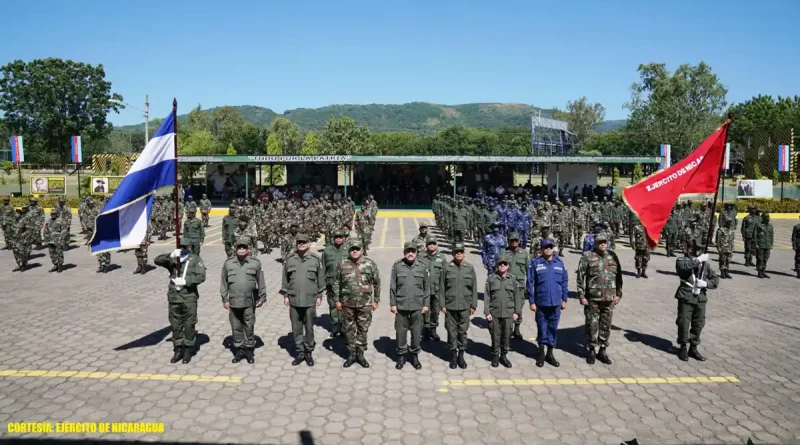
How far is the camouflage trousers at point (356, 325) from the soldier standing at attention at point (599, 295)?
2980mm

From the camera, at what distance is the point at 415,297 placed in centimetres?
731

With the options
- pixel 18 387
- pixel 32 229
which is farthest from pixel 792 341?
pixel 32 229

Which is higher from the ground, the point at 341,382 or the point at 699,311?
the point at 699,311

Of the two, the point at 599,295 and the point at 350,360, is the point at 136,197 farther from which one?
the point at 599,295

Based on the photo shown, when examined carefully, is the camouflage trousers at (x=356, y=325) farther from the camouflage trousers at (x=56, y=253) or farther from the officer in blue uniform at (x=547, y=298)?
the camouflage trousers at (x=56, y=253)

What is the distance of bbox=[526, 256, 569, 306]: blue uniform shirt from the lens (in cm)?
749

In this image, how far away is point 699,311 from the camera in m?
7.66

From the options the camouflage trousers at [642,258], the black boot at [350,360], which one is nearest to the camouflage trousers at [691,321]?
the black boot at [350,360]

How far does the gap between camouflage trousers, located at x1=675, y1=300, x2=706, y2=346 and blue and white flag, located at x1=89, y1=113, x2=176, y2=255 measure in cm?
715

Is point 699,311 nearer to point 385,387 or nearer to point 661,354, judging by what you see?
point 661,354

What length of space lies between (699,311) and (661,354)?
858mm

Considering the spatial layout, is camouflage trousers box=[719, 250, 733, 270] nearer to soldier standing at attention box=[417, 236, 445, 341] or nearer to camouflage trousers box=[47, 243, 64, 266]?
soldier standing at attention box=[417, 236, 445, 341]

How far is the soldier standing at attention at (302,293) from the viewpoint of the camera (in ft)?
24.4

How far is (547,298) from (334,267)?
11.2 ft
